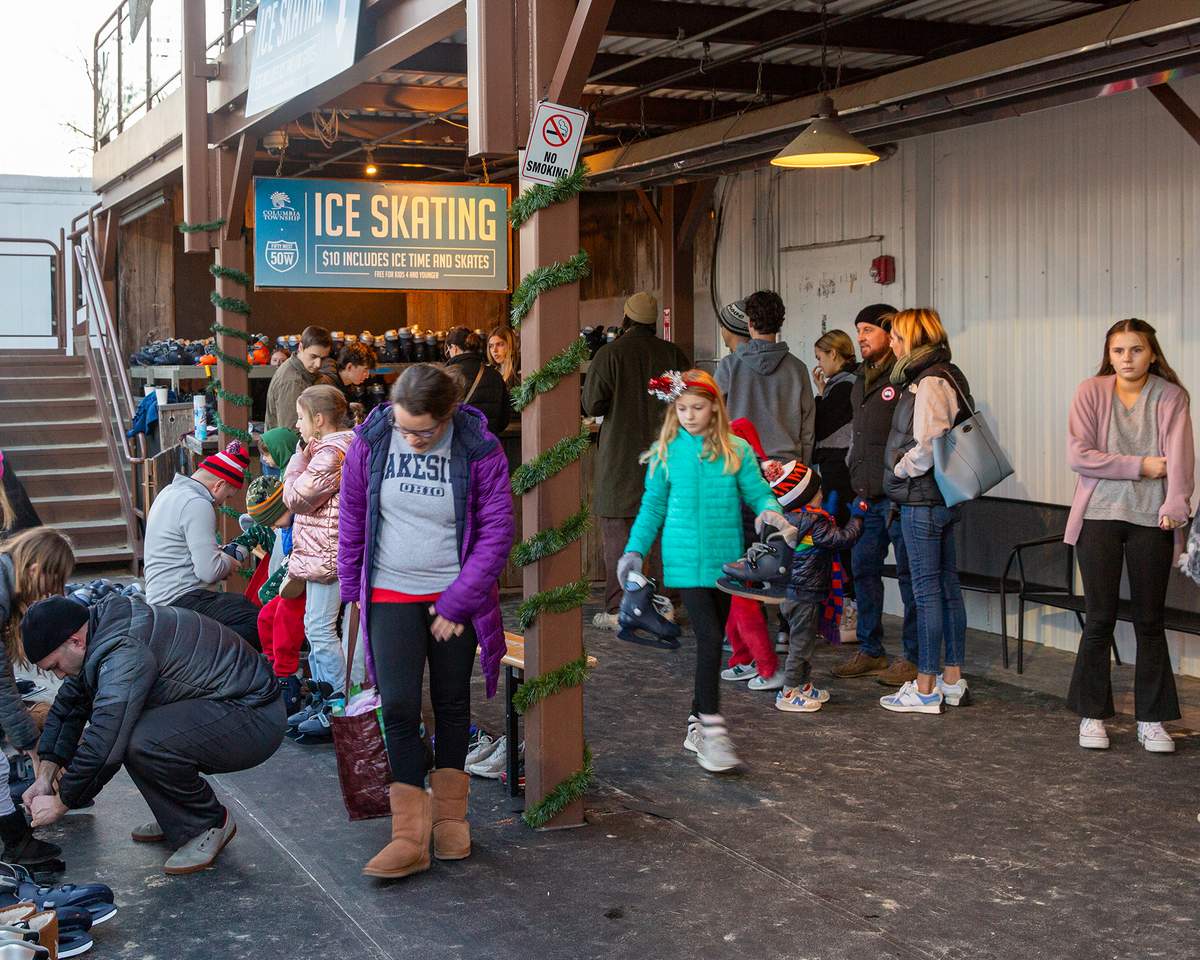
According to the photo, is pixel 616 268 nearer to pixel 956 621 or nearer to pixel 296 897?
pixel 956 621

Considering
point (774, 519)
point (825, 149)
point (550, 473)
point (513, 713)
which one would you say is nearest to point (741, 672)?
point (774, 519)

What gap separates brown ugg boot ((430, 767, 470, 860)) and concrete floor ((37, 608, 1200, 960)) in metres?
0.08

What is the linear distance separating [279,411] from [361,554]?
5.28 meters

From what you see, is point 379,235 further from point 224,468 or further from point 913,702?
point 913,702

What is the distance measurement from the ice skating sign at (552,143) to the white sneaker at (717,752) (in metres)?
2.46

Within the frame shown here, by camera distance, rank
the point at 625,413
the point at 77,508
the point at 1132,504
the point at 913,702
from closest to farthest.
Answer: the point at 1132,504 < the point at 913,702 < the point at 625,413 < the point at 77,508

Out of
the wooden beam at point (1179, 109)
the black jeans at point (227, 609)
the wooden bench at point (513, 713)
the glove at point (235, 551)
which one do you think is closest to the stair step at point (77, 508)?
the glove at point (235, 551)

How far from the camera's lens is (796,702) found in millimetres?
7262

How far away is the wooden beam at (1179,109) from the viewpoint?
7395mm

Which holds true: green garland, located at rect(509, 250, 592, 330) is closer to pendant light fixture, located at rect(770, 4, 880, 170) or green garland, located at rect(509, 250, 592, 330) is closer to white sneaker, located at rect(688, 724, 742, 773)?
white sneaker, located at rect(688, 724, 742, 773)

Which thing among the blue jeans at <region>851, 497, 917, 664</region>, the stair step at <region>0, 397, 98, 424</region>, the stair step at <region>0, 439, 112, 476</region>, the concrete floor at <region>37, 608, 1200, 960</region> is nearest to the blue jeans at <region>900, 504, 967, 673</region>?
the blue jeans at <region>851, 497, 917, 664</region>

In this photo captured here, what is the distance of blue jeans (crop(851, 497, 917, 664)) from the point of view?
7.59 m

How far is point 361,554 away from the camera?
5.06m

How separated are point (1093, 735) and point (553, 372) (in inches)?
121
